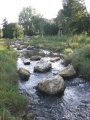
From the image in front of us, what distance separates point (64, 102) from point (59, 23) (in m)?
33.1

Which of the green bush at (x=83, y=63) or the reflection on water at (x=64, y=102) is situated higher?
the green bush at (x=83, y=63)

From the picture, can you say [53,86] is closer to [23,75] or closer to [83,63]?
[23,75]

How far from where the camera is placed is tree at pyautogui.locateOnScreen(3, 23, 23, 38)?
222 feet

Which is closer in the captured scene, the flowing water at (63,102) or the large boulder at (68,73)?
the flowing water at (63,102)

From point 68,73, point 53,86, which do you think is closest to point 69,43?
point 68,73

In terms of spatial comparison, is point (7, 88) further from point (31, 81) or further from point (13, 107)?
point (31, 81)

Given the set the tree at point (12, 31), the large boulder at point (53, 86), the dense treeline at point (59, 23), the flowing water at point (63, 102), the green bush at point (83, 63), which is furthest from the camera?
the tree at point (12, 31)

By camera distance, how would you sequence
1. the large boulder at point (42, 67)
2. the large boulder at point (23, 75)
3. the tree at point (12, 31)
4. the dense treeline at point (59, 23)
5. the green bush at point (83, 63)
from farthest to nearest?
1. the tree at point (12, 31)
2. the dense treeline at point (59, 23)
3. the large boulder at point (42, 67)
4. the green bush at point (83, 63)
5. the large boulder at point (23, 75)

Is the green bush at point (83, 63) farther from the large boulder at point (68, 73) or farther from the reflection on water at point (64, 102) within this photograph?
the reflection on water at point (64, 102)

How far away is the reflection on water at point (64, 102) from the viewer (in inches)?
341

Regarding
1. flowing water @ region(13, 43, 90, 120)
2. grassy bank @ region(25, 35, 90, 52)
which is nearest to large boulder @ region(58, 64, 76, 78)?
flowing water @ region(13, 43, 90, 120)

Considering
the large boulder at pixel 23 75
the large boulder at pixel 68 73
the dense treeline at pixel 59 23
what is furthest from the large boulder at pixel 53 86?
the dense treeline at pixel 59 23

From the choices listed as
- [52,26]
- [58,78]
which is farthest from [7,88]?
[52,26]

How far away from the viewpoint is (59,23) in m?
41.8
